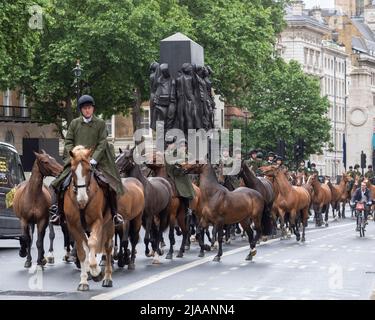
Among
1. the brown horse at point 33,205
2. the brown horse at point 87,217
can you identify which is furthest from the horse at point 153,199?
the brown horse at point 87,217

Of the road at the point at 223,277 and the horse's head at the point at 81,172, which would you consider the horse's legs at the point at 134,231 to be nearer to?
the road at the point at 223,277

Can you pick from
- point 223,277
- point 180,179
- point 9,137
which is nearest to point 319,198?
point 180,179

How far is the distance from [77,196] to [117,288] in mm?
1483

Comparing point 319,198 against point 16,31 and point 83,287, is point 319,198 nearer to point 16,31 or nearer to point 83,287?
point 16,31

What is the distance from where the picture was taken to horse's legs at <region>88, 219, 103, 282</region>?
62.0 ft

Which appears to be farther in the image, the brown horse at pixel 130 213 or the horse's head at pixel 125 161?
the horse's head at pixel 125 161

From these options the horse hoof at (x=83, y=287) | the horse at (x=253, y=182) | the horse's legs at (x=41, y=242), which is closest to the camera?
the horse hoof at (x=83, y=287)

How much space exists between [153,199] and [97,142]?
523cm

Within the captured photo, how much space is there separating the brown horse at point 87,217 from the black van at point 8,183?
1100cm

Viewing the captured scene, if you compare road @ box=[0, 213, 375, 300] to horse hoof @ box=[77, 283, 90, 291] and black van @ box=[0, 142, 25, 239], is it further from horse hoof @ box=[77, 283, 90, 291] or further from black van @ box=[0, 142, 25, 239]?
black van @ box=[0, 142, 25, 239]

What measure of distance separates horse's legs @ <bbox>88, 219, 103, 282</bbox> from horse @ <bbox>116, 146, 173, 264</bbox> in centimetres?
534

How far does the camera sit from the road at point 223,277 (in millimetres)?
18766
